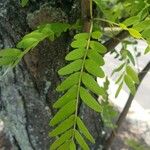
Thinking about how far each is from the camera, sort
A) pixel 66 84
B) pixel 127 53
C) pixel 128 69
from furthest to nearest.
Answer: pixel 127 53 < pixel 128 69 < pixel 66 84


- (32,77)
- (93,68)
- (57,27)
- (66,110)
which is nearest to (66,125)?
(66,110)

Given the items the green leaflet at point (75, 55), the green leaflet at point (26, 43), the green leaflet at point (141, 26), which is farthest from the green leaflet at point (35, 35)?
the green leaflet at point (141, 26)

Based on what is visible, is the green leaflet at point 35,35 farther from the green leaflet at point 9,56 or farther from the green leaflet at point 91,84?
the green leaflet at point 91,84

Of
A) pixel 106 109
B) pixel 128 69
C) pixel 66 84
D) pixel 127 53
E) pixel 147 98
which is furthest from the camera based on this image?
pixel 147 98

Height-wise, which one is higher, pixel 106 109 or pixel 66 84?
pixel 66 84

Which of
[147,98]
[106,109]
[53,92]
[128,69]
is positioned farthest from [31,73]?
[147,98]

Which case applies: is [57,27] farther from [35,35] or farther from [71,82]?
[71,82]

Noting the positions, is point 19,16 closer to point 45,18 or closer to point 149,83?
point 45,18

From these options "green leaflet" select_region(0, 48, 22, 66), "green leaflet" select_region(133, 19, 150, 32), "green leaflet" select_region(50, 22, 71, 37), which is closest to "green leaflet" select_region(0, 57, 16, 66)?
"green leaflet" select_region(0, 48, 22, 66)
